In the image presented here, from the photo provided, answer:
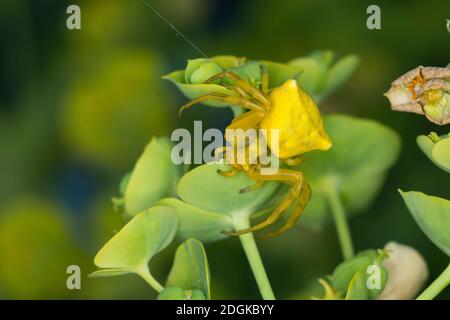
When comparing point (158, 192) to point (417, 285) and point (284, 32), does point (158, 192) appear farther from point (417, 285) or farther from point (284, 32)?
point (284, 32)

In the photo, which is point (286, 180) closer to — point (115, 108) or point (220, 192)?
point (220, 192)

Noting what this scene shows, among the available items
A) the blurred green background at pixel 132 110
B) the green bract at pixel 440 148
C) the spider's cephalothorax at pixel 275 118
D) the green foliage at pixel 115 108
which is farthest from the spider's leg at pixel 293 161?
the green foliage at pixel 115 108

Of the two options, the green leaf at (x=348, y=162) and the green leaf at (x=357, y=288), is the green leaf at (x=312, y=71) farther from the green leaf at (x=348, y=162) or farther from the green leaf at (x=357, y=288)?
the green leaf at (x=357, y=288)

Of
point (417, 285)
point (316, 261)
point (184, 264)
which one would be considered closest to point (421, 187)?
point (316, 261)

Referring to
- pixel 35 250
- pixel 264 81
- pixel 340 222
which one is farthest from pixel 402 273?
pixel 35 250
